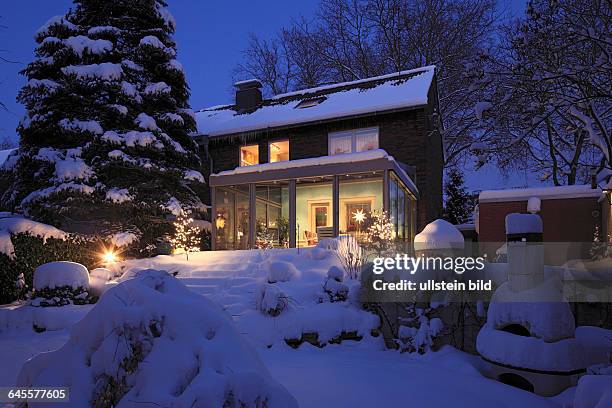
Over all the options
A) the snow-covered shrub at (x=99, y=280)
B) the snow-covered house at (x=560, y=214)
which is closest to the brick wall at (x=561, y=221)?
the snow-covered house at (x=560, y=214)

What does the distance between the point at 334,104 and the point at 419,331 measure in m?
11.9

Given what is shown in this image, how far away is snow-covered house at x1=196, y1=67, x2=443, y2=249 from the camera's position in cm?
1320

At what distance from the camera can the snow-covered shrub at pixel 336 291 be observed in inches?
275

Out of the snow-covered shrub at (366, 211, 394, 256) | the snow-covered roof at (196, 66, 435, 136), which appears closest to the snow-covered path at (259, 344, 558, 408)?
the snow-covered shrub at (366, 211, 394, 256)

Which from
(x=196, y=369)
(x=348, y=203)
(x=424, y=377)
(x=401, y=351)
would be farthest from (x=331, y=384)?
(x=348, y=203)

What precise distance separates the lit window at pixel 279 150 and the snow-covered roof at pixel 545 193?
27.4ft

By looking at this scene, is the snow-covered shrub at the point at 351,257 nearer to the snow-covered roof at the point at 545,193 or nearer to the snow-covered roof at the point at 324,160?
the snow-covered roof at the point at 324,160

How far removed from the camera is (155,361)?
79.2 inches

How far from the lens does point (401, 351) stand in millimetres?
6062

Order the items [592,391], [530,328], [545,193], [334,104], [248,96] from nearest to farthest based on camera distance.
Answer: [592,391] → [530,328] → [545,193] → [334,104] → [248,96]

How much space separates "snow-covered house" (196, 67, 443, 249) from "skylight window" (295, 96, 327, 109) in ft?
0.22

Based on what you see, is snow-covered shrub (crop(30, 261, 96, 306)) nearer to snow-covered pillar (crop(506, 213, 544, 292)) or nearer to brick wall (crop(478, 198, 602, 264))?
snow-covered pillar (crop(506, 213, 544, 292))

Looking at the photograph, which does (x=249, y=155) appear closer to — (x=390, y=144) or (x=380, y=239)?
(x=390, y=144)

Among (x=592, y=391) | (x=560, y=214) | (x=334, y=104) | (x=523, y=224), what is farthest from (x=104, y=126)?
(x=560, y=214)
